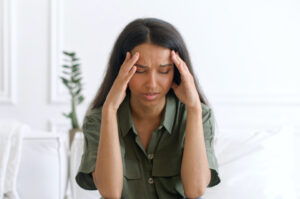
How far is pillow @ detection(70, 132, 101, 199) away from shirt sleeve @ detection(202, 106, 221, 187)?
0.48 m

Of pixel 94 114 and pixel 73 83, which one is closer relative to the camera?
pixel 94 114

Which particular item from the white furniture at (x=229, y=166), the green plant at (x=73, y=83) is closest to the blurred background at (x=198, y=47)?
the green plant at (x=73, y=83)

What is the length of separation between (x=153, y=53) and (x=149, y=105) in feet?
0.55

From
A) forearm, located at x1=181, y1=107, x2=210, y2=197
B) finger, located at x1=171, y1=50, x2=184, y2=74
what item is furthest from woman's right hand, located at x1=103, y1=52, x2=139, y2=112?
forearm, located at x1=181, y1=107, x2=210, y2=197

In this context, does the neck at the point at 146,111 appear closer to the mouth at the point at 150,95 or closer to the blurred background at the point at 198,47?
the mouth at the point at 150,95

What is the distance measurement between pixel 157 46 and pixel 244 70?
177 cm

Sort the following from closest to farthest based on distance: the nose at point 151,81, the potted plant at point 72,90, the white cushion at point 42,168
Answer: the nose at point 151,81
the white cushion at point 42,168
the potted plant at point 72,90

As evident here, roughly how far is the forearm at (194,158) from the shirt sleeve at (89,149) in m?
0.30

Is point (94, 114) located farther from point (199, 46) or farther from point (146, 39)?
point (199, 46)

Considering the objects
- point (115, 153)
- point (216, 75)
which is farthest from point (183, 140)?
point (216, 75)

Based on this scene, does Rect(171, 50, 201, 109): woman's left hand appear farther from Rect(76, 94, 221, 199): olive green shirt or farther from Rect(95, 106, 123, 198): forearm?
Rect(95, 106, 123, 198): forearm

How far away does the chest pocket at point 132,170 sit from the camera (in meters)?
1.55

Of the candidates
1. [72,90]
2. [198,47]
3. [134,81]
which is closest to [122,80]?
[134,81]

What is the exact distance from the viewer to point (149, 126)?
1601 mm
